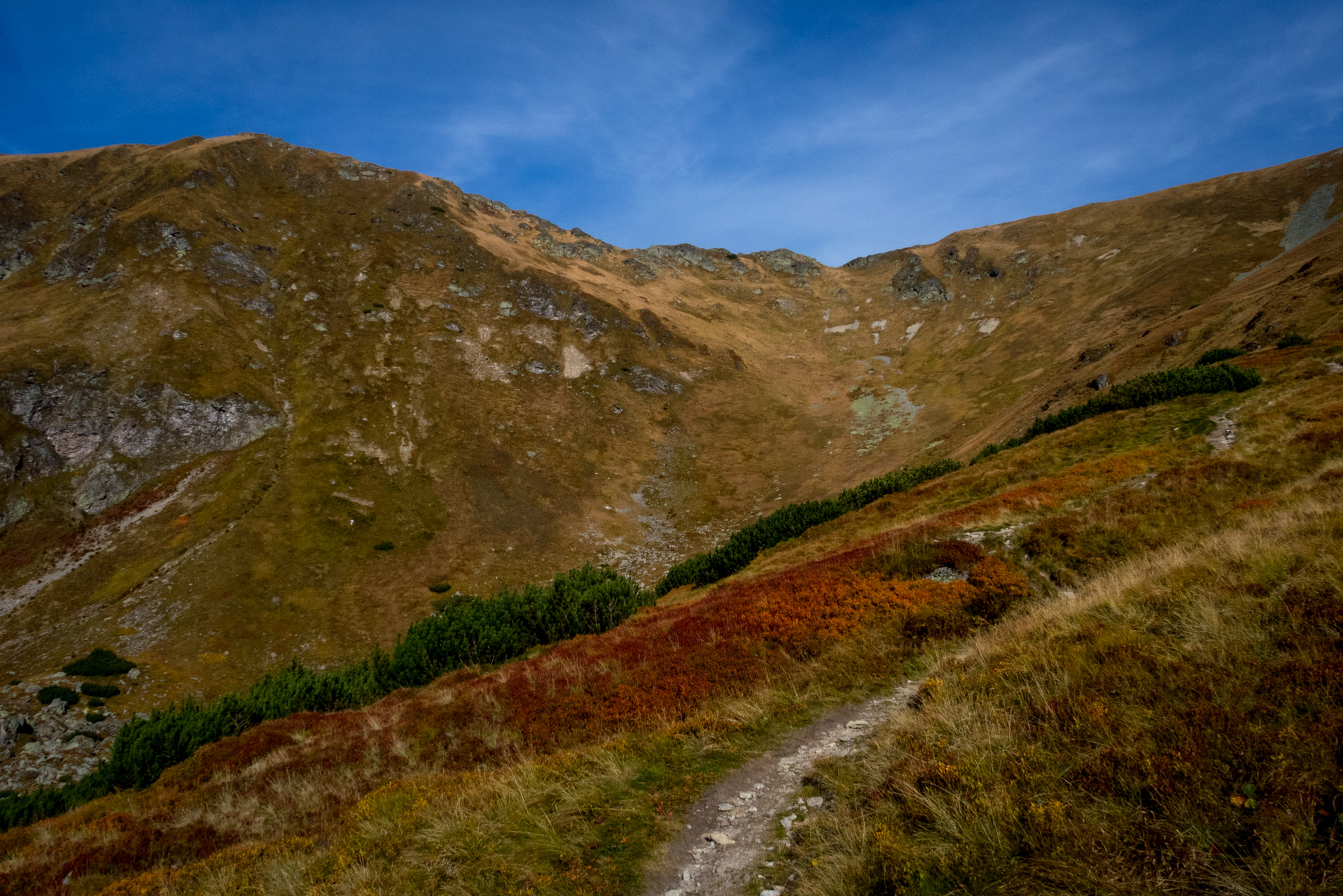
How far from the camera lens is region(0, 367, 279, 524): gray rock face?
50.1 metres

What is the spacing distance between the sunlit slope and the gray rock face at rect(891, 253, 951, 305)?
3.99 ft

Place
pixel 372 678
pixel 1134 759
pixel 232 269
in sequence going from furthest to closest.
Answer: pixel 232 269, pixel 372 678, pixel 1134 759

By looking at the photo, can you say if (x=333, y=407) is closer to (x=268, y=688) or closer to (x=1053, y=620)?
(x=268, y=688)

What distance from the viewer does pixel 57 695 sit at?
107 ft

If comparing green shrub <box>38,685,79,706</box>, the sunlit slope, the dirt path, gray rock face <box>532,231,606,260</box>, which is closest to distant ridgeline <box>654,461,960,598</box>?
the sunlit slope

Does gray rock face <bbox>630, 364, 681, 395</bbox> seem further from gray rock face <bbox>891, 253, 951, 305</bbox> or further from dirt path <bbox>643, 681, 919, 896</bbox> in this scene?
dirt path <bbox>643, 681, 919, 896</bbox>

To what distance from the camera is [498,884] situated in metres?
5.79

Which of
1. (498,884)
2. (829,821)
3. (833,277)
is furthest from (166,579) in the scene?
(833,277)

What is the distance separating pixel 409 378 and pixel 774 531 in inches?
2400

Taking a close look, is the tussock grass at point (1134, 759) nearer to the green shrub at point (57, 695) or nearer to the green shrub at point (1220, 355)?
the green shrub at point (1220, 355)

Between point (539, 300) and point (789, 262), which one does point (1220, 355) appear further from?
point (789, 262)

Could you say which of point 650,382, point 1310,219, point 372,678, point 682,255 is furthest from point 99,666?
point 1310,219

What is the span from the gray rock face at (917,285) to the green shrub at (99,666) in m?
133

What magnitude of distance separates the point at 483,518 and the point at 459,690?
4458 centimetres
